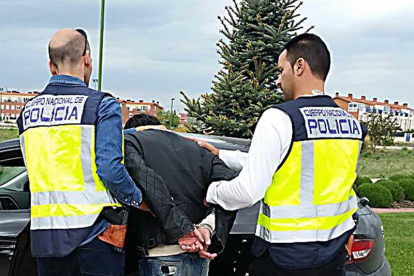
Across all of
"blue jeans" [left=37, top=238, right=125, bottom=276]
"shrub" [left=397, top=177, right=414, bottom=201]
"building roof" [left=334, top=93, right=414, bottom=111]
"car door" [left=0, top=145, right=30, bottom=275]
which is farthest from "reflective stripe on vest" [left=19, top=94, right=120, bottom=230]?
"building roof" [left=334, top=93, right=414, bottom=111]

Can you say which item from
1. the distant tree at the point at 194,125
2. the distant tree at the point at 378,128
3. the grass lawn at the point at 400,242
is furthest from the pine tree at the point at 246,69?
the distant tree at the point at 378,128

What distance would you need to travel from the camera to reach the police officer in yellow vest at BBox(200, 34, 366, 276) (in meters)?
2.50

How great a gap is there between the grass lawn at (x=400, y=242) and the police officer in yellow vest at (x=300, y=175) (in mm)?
4059

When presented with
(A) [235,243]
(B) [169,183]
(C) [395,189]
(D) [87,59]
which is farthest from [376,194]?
(D) [87,59]

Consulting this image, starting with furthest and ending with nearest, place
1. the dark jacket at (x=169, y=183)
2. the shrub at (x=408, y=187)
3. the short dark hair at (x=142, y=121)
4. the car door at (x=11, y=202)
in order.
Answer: the shrub at (x=408, y=187)
the car door at (x=11, y=202)
the short dark hair at (x=142, y=121)
the dark jacket at (x=169, y=183)

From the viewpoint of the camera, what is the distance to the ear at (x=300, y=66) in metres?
2.63

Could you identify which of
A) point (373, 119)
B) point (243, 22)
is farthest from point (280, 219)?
point (373, 119)

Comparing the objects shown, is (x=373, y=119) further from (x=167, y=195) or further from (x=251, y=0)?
(x=167, y=195)

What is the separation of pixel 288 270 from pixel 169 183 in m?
0.67

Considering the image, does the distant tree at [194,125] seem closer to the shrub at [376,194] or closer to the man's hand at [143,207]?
the shrub at [376,194]

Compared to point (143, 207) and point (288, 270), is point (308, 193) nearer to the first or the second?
point (288, 270)

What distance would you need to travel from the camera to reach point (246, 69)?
12430 mm

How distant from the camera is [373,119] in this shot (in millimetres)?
36000

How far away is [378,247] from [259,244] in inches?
56.5
